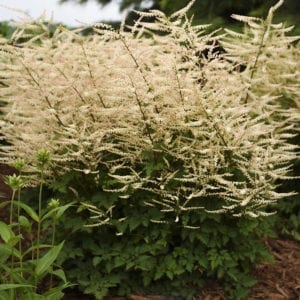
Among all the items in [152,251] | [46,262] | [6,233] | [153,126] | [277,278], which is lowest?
[277,278]

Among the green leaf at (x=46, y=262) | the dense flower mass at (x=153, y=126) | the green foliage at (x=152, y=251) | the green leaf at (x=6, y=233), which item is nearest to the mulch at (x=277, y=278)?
the green foliage at (x=152, y=251)

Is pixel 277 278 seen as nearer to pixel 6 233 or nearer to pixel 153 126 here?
pixel 153 126

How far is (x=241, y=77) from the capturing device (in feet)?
15.3

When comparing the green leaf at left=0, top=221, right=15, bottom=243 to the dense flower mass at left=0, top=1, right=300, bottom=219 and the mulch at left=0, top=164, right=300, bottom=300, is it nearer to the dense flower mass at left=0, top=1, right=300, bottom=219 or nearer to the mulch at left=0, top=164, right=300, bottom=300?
the dense flower mass at left=0, top=1, right=300, bottom=219

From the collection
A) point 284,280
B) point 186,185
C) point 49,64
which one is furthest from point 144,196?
point 284,280

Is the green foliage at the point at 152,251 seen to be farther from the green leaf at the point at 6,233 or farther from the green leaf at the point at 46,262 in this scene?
the green leaf at the point at 6,233

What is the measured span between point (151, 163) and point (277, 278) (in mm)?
1488

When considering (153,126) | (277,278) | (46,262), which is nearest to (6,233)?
(46,262)

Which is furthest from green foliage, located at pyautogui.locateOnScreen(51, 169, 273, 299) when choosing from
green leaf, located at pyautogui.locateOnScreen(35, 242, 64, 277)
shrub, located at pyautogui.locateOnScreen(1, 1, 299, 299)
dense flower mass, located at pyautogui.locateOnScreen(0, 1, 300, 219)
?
green leaf, located at pyautogui.locateOnScreen(35, 242, 64, 277)

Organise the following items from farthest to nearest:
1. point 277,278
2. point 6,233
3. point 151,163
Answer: point 277,278, point 151,163, point 6,233

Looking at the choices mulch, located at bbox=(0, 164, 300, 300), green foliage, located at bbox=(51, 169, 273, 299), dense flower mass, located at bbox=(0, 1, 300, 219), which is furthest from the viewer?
Answer: mulch, located at bbox=(0, 164, 300, 300)

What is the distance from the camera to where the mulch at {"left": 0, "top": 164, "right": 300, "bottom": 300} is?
389 centimetres

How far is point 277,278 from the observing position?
14.1 feet

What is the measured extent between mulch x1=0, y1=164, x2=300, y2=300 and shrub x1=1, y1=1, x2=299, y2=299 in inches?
4.5
